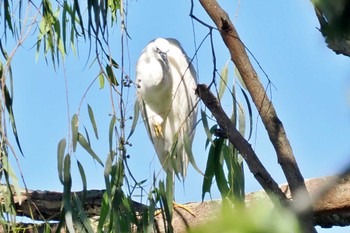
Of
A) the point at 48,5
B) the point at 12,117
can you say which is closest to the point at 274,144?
the point at 12,117

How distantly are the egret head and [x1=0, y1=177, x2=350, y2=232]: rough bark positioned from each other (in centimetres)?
105

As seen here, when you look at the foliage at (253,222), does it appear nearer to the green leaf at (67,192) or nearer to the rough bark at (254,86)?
the rough bark at (254,86)

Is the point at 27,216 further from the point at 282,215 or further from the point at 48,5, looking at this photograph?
the point at 282,215

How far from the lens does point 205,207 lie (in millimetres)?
2219

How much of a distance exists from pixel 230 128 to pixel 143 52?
1.84 m

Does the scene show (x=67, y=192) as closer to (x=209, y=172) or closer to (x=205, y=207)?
(x=209, y=172)

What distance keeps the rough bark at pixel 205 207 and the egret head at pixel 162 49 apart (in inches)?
41.3

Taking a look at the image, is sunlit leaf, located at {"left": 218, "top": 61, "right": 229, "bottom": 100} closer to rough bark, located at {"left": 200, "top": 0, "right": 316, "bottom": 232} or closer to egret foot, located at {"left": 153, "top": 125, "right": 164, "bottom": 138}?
rough bark, located at {"left": 200, "top": 0, "right": 316, "bottom": 232}

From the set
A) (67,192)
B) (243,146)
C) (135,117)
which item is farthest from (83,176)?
(243,146)

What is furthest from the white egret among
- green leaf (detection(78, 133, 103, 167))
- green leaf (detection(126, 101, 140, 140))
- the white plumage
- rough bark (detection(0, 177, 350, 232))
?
green leaf (detection(78, 133, 103, 167))

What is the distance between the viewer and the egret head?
3.34m

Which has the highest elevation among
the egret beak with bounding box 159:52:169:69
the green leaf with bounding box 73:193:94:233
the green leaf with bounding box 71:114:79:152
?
the egret beak with bounding box 159:52:169:69

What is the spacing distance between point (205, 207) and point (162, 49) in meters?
1.27

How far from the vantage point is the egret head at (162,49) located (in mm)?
3340
